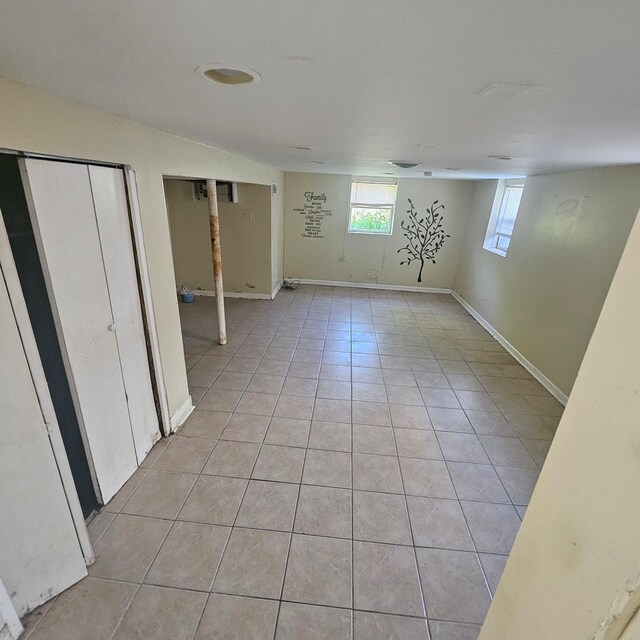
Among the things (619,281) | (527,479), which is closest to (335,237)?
(527,479)

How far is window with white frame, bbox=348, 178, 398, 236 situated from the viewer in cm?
623

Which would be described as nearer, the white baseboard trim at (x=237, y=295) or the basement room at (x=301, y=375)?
the basement room at (x=301, y=375)

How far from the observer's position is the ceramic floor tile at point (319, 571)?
158cm

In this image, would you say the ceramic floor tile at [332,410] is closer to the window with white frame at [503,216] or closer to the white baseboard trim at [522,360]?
the white baseboard trim at [522,360]

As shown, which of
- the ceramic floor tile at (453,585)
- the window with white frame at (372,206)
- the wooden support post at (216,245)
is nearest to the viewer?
the ceramic floor tile at (453,585)

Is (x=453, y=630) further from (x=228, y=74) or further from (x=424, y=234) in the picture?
(x=424, y=234)

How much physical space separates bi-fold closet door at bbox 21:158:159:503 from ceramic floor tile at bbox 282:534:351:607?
1.19m

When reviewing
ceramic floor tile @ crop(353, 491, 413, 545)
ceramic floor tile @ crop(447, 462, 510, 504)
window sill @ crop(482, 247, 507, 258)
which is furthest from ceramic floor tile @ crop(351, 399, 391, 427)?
window sill @ crop(482, 247, 507, 258)

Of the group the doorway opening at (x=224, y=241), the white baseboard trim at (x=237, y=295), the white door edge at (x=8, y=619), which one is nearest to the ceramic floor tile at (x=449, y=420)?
the white door edge at (x=8, y=619)

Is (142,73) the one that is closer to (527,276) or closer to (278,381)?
(278,381)

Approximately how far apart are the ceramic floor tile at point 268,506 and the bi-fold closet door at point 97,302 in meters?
0.82

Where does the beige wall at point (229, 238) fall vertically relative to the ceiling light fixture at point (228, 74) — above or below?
below

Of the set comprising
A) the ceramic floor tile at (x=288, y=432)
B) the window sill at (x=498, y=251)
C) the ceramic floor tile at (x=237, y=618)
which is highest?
the window sill at (x=498, y=251)

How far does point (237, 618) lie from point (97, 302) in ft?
5.50
